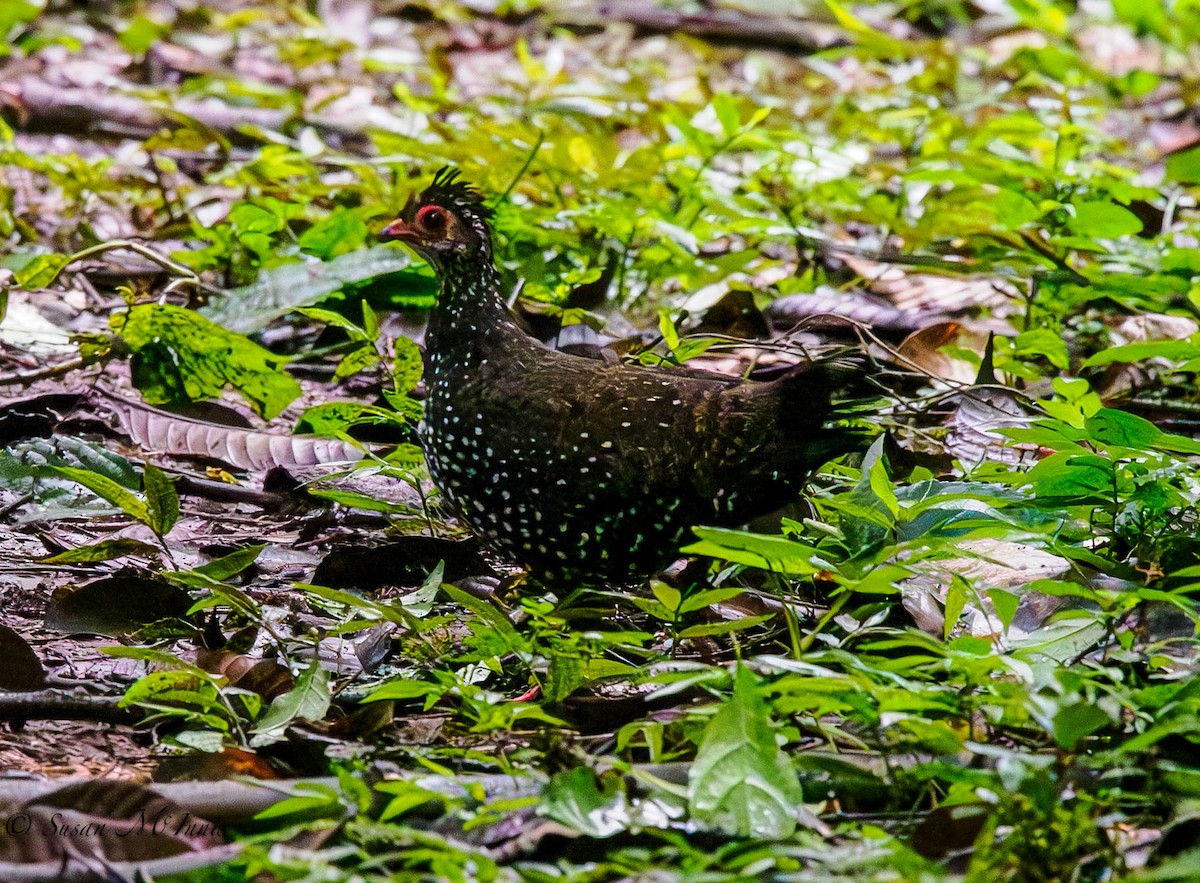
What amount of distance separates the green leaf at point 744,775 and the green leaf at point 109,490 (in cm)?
145

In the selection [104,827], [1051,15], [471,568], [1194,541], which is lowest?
[471,568]

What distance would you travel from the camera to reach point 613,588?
12.1ft

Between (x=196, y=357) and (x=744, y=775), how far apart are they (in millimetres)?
2547

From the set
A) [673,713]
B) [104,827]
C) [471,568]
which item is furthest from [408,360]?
[104,827]

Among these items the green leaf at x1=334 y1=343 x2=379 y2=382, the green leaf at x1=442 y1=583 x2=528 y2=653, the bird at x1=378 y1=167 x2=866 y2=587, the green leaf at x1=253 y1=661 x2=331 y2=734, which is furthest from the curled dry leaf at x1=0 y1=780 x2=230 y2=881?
the green leaf at x1=334 y1=343 x2=379 y2=382

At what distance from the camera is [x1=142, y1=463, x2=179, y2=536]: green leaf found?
320 centimetres

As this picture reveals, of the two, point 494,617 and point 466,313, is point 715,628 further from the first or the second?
point 466,313

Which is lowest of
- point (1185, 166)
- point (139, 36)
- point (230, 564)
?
point (230, 564)

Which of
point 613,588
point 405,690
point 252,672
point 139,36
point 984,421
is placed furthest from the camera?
point 139,36

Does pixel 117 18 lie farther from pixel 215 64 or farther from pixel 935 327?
pixel 935 327

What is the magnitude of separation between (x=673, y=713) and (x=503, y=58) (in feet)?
25.2

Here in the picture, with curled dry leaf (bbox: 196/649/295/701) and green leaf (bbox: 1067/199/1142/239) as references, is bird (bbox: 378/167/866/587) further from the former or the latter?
green leaf (bbox: 1067/199/1142/239)

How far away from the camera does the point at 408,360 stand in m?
4.05

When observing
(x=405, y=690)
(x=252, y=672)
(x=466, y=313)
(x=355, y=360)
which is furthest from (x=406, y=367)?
A: (x=405, y=690)
